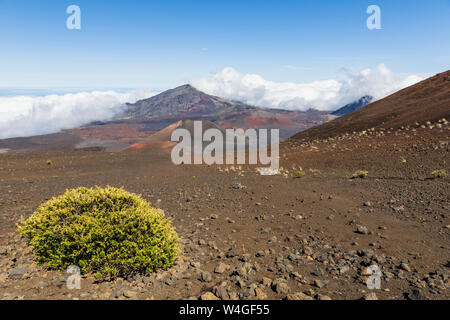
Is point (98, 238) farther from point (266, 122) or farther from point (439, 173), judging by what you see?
point (266, 122)

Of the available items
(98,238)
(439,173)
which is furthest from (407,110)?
(98,238)

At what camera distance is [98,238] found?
3.70 m

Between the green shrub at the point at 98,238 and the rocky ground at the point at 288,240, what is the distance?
0.72ft

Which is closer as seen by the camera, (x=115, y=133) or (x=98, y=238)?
(x=98, y=238)

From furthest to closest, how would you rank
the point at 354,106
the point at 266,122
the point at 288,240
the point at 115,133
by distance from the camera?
the point at 354,106
the point at 266,122
the point at 115,133
the point at 288,240

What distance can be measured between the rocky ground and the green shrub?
219mm

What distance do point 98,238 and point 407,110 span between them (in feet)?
97.4

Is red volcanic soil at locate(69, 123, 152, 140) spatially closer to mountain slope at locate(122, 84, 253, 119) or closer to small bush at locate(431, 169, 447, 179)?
mountain slope at locate(122, 84, 253, 119)

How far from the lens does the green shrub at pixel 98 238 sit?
3.68m

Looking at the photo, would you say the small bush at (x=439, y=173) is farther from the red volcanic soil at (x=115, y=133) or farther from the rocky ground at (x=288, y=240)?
the red volcanic soil at (x=115, y=133)

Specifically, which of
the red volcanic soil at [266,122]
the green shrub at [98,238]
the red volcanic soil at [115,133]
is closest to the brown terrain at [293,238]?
the green shrub at [98,238]

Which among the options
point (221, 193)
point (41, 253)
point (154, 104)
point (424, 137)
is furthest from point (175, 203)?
point (154, 104)

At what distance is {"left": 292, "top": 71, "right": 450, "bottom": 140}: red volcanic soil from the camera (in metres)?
21.8
